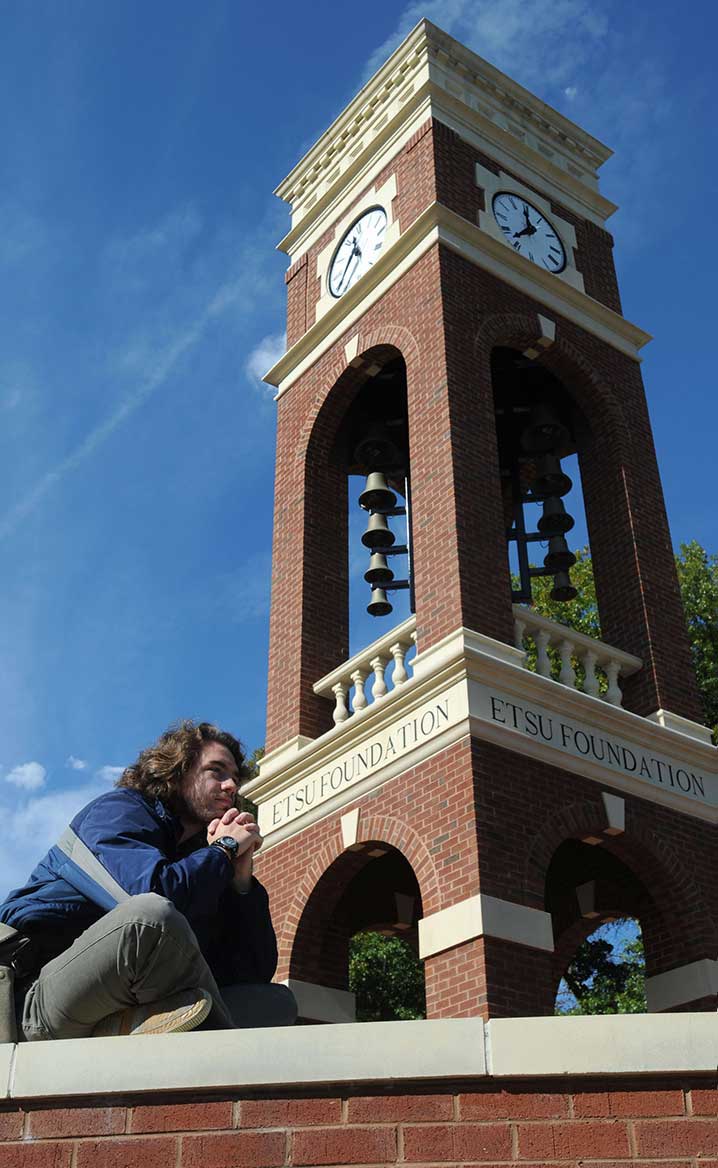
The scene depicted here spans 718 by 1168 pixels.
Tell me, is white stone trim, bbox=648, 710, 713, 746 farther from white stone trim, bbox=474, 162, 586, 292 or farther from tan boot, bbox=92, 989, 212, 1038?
tan boot, bbox=92, 989, 212, 1038

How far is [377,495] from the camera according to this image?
1383cm

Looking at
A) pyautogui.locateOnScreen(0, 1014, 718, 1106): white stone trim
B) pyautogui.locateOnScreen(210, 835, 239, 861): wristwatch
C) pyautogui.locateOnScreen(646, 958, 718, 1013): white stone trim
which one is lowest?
pyautogui.locateOnScreen(0, 1014, 718, 1106): white stone trim

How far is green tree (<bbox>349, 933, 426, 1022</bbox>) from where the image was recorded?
2248cm

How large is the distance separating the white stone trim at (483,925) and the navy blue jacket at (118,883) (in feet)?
18.9

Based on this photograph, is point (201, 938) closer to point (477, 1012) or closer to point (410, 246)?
point (477, 1012)

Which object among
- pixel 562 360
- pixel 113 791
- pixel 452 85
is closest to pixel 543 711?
pixel 562 360

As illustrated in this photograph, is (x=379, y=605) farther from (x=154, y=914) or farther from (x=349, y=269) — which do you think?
(x=154, y=914)

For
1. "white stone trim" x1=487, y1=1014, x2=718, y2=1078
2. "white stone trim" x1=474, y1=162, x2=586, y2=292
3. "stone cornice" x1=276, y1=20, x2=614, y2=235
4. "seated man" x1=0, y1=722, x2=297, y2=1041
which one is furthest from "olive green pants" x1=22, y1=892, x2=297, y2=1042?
"stone cornice" x1=276, y1=20, x2=614, y2=235

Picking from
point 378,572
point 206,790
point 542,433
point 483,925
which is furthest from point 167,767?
point 542,433

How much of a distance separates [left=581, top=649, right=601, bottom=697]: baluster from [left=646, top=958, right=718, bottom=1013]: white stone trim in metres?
2.57

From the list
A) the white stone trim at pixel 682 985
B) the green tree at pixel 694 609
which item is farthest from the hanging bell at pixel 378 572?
the green tree at pixel 694 609

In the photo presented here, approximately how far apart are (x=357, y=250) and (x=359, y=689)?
603 centimetres

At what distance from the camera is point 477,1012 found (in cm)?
902

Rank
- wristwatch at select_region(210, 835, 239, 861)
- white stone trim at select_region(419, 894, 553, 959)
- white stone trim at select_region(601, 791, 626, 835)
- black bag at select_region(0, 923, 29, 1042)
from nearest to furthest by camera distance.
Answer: black bag at select_region(0, 923, 29, 1042)
wristwatch at select_region(210, 835, 239, 861)
white stone trim at select_region(419, 894, 553, 959)
white stone trim at select_region(601, 791, 626, 835)
